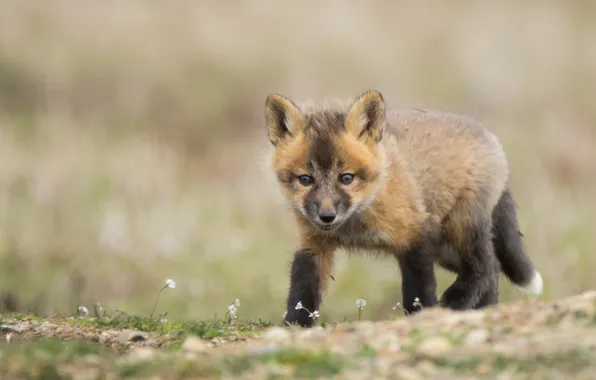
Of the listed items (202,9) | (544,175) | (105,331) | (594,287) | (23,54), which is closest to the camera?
(105,331)

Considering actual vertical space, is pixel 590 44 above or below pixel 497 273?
above

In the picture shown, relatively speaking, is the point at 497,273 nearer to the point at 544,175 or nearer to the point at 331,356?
the point at 331,356

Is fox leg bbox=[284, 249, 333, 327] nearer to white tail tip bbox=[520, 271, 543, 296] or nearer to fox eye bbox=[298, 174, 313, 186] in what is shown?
fox eye bbox=[298, 174, 313, 186]

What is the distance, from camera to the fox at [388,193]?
7418mm

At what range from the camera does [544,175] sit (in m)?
13.9

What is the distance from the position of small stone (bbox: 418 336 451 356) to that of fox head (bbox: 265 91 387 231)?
231 centimetres

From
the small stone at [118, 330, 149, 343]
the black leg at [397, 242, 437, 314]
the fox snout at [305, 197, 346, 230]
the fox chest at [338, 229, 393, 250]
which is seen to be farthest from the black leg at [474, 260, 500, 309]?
the small stone at [118, 330, 149, 343]

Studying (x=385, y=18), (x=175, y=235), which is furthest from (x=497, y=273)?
(x=385, y=18)

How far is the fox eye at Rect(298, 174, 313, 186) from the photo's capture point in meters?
7.46

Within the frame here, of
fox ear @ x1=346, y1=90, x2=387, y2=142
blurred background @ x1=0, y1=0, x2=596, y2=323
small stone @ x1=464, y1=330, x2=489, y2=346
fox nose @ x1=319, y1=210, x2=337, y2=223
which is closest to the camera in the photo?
small stone @ x1=464, y1=330, x2=489, y2=346

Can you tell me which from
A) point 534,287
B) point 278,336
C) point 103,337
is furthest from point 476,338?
point 534,287

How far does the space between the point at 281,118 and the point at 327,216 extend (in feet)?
3.52

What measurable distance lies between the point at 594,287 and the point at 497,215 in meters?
3.22

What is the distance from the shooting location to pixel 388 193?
7.57m
